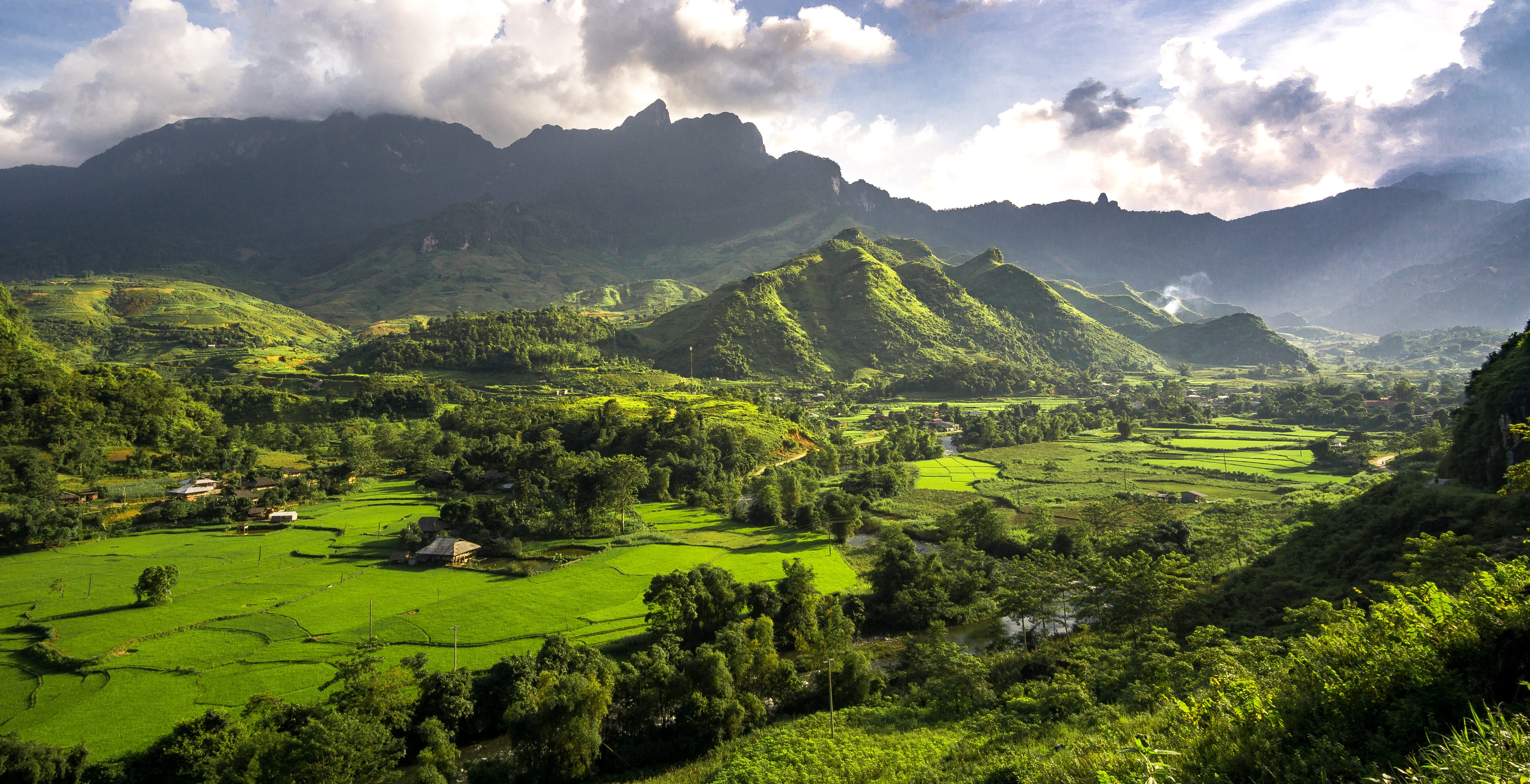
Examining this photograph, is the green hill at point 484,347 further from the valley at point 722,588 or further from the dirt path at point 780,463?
the dirt path at point 780,463

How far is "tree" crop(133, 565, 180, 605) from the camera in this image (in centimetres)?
3284

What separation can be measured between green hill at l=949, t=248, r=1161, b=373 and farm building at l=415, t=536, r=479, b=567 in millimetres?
168076

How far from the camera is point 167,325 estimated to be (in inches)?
5581

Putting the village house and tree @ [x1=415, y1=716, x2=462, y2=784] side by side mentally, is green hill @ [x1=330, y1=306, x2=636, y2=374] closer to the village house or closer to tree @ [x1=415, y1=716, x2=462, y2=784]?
the village house

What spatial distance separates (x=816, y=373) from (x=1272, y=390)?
305 feet

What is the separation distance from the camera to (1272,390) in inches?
4961

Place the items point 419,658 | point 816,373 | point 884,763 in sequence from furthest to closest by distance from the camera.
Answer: point 816,373 < point 419,658 < point 884,763

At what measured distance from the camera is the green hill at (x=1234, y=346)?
584ft

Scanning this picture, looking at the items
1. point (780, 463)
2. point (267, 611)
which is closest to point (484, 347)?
point (780, 463)

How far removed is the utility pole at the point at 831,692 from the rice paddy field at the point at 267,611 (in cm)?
1074

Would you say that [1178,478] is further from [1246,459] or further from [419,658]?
[419,658]

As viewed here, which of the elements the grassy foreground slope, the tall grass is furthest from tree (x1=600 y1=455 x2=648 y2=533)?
the grassy foreground slope

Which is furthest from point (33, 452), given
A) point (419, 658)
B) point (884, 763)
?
point (884, 763)

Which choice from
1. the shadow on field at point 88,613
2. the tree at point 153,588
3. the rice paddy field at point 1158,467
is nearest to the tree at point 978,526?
the rice paddy field at point 1158,467
